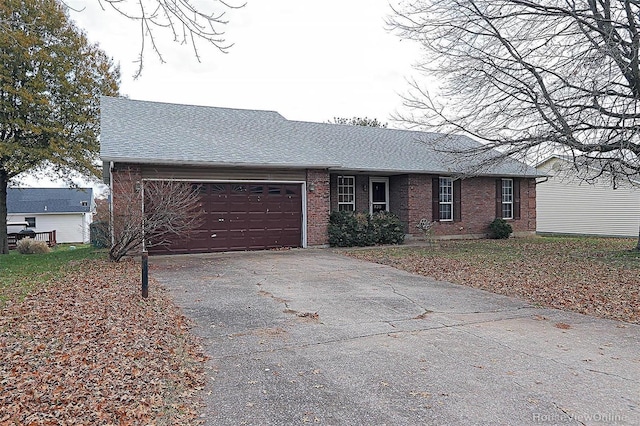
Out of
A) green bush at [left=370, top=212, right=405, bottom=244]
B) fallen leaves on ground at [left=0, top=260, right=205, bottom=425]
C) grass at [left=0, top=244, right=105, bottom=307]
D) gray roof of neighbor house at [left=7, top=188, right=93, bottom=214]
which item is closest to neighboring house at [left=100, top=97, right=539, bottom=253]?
green bush at [left=370, top=212, right=405, bottom=244]

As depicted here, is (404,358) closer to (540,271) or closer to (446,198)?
(540,271)

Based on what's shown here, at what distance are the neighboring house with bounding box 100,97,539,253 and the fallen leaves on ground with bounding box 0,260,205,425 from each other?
21.7 feet

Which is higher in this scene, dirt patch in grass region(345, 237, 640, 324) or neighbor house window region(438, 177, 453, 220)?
neighbor house window region(438, 177, 453, 220)

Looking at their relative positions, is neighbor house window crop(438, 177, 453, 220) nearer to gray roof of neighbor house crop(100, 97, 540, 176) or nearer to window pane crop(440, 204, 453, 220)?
window pane crop(440, 204, 453, 220)

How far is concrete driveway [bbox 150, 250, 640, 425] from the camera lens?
11.6ft

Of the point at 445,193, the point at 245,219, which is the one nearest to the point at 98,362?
the point at 245,219

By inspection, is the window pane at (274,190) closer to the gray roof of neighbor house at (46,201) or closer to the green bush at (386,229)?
the green bush at (386,229)

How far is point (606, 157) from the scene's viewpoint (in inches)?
485

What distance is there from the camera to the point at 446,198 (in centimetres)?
1859

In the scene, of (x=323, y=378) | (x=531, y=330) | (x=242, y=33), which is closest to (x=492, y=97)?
(x=531, y=330)

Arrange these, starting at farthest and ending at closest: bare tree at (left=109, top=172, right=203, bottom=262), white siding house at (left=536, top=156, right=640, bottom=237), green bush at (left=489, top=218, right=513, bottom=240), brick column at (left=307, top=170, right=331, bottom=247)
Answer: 1. white siding house at (left=536, top=156, right=640, bottom=237)
2. green bush at (left=489, top=218, right=513, bottom=240)
3. brick column at (left=307, top=170, right=331, bottom=247)
4. bare tree at (left=109, top=172, right=203, bottom=262)

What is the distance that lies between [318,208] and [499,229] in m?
8.87

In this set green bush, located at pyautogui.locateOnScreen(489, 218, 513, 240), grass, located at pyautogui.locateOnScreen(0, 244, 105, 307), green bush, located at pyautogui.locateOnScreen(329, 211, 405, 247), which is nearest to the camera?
grass, located at pyautogui.locateOnScreen(0, 244, 105, 307)

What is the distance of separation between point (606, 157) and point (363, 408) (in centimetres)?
1202
